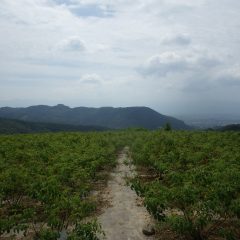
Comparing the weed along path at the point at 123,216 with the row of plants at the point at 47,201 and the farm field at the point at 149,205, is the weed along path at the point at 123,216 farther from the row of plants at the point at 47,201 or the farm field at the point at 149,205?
the row of plants at the point at 47,201

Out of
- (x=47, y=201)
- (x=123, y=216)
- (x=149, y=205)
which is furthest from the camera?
(x=123, y=216)

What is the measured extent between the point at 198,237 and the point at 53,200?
537cm

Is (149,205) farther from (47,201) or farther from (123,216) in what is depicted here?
(123,216)

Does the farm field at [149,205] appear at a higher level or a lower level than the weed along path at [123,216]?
higher

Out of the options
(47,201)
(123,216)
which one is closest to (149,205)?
(47,201)

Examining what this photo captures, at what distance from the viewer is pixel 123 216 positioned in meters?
15.7

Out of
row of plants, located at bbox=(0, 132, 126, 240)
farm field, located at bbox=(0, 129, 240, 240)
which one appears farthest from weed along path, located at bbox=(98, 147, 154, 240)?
row of plants, located at bbox=(0, 132, 126, 240)

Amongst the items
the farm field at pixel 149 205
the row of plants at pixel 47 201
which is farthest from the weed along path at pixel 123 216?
the row of plants at pixel 47 201

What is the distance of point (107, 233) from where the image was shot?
13.6 metres

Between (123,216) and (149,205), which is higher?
(149,205)

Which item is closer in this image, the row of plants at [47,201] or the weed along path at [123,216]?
the row of plants at [47,201]

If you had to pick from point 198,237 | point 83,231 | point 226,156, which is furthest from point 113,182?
point 83,231

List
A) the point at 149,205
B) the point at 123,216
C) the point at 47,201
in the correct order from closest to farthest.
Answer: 1. the point at 149,205
2. the point at 47,201
3. the point at 123,216

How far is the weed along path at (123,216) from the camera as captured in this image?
44.6 feet
